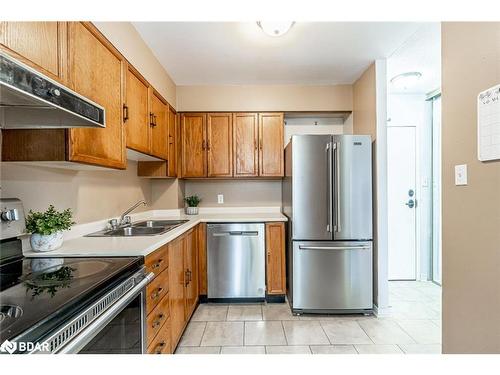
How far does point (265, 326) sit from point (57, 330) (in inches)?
77.7

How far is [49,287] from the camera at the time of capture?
928mm

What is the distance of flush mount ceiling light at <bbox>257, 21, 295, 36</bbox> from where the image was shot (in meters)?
1.92

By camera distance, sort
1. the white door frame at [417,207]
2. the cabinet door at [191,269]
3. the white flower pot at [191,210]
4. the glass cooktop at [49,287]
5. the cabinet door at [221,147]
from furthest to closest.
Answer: the white door frame at [417,207], the white flower pot at [191,210], the cabinet door at [221,147], the cabinet door at [191,269], the glass cooktop at [49,287]

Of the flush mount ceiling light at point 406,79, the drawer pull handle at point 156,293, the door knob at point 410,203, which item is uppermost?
the flush mount ceiling light at point 406,79

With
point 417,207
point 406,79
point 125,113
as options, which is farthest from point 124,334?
point 417,207

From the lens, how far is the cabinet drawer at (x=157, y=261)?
57.4 inches

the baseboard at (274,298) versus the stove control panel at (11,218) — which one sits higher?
the stove control panel at (11,218)

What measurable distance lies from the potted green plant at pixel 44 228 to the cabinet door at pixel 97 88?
34 cm

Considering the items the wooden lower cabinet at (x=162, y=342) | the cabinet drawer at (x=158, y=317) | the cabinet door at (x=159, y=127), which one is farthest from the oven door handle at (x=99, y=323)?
the cabinet door at (x=159, y=127)

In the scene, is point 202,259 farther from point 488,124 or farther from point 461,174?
point 488,124

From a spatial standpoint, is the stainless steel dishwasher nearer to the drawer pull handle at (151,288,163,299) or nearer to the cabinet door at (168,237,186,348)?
the cabinet door at (168,237,186,348)

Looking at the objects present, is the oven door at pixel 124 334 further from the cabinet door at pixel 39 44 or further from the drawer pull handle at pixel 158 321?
the cabinet door at pixel 39 44

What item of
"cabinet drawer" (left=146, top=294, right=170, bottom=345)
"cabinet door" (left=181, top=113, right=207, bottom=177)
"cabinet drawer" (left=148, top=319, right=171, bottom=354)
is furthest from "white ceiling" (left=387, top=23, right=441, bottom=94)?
"cabinet drawer" (left=148, top=319, right=171, bottom=354)

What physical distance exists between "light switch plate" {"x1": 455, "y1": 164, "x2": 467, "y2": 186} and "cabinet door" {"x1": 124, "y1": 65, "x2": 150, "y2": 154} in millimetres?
2082
